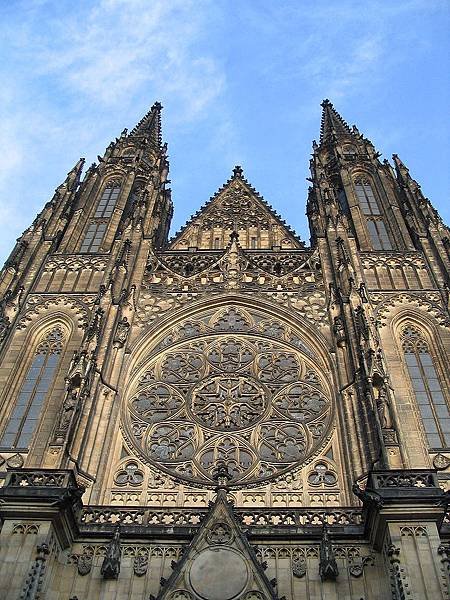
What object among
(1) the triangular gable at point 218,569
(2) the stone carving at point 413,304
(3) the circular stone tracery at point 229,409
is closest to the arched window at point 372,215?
(2) the stone carving at point 413,304

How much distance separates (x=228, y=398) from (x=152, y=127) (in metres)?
21.3

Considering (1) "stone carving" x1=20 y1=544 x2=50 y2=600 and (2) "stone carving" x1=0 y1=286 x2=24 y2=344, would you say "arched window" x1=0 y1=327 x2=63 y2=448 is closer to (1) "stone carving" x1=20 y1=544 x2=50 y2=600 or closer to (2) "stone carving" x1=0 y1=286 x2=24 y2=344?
(2) "stone carving" x1=0 y1=286 x2=24 y2=344

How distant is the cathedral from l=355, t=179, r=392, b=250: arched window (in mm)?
83

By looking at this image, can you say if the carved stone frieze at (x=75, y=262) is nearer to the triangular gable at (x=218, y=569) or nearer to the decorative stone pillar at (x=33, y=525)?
the decorative stone pillar at (x=33, y=525)

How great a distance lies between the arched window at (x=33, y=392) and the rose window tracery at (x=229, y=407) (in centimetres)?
235

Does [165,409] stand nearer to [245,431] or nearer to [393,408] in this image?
[245,431]

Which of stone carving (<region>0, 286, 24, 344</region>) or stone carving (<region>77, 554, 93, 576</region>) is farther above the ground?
stone carving (<region>0, 286, 24, 344</region>)

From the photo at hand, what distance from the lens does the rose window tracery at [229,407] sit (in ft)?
53.9

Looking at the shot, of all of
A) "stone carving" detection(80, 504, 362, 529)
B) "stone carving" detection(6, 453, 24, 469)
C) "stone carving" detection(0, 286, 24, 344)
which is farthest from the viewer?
"stone carving" detection(0, 286, 24, 344)

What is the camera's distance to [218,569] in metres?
12.9

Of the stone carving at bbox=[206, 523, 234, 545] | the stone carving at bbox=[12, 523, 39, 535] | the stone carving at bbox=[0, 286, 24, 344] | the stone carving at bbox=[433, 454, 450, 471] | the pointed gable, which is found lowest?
the stone carving at bbox=[12, 523, 39, 535]

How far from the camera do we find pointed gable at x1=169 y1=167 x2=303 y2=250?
2545 centimetres

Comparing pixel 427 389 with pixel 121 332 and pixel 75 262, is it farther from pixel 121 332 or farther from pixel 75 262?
pixel 75 262

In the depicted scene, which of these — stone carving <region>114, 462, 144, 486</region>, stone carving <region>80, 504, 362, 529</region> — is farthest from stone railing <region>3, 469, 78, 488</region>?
stone carving <region>114, 462, 144, 486</region>
